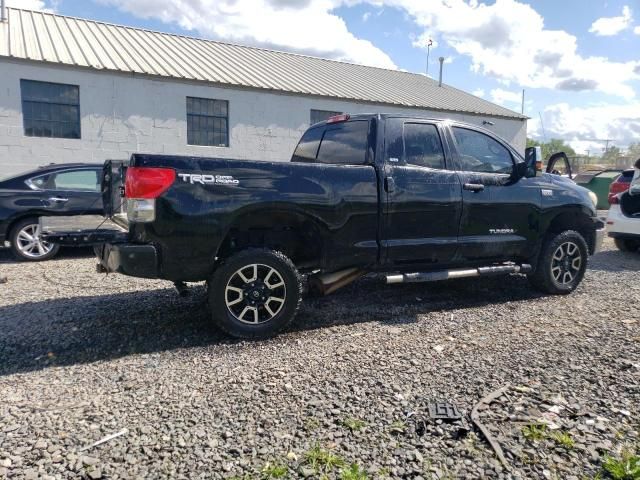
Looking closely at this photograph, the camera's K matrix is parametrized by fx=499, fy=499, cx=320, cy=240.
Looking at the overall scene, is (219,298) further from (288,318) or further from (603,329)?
(603,329)

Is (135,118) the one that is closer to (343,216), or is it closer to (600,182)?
(343,216)

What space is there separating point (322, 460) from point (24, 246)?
22.1 feet

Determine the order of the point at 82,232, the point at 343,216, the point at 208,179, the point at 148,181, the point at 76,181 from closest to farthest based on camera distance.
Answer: the point at 148,181, the point at 208,179, the point at 82,232, the point at 343,216, the point at 76,181

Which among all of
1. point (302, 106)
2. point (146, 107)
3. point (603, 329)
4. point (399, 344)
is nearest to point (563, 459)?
point (399, 344)

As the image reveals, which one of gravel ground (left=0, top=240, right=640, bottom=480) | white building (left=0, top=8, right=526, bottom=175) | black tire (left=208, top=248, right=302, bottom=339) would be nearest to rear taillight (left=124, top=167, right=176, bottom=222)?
black tire (left=208, top=248, right=302, bottom=339)

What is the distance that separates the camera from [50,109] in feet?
44.7

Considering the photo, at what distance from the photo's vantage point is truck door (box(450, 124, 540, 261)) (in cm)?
516

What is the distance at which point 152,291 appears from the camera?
226 inches

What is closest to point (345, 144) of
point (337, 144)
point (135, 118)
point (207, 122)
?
point (337, 144)

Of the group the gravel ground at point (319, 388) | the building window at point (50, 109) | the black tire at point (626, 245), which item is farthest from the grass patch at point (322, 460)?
the building window at point (50, 109)

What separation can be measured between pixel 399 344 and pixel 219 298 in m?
1.54

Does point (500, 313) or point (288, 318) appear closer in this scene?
point (288, 318)

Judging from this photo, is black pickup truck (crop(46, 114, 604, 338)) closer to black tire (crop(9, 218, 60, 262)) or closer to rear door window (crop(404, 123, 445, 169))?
rear door window (crop(404, 123, 445, 169))

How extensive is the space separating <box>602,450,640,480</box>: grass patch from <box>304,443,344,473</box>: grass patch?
132cm
